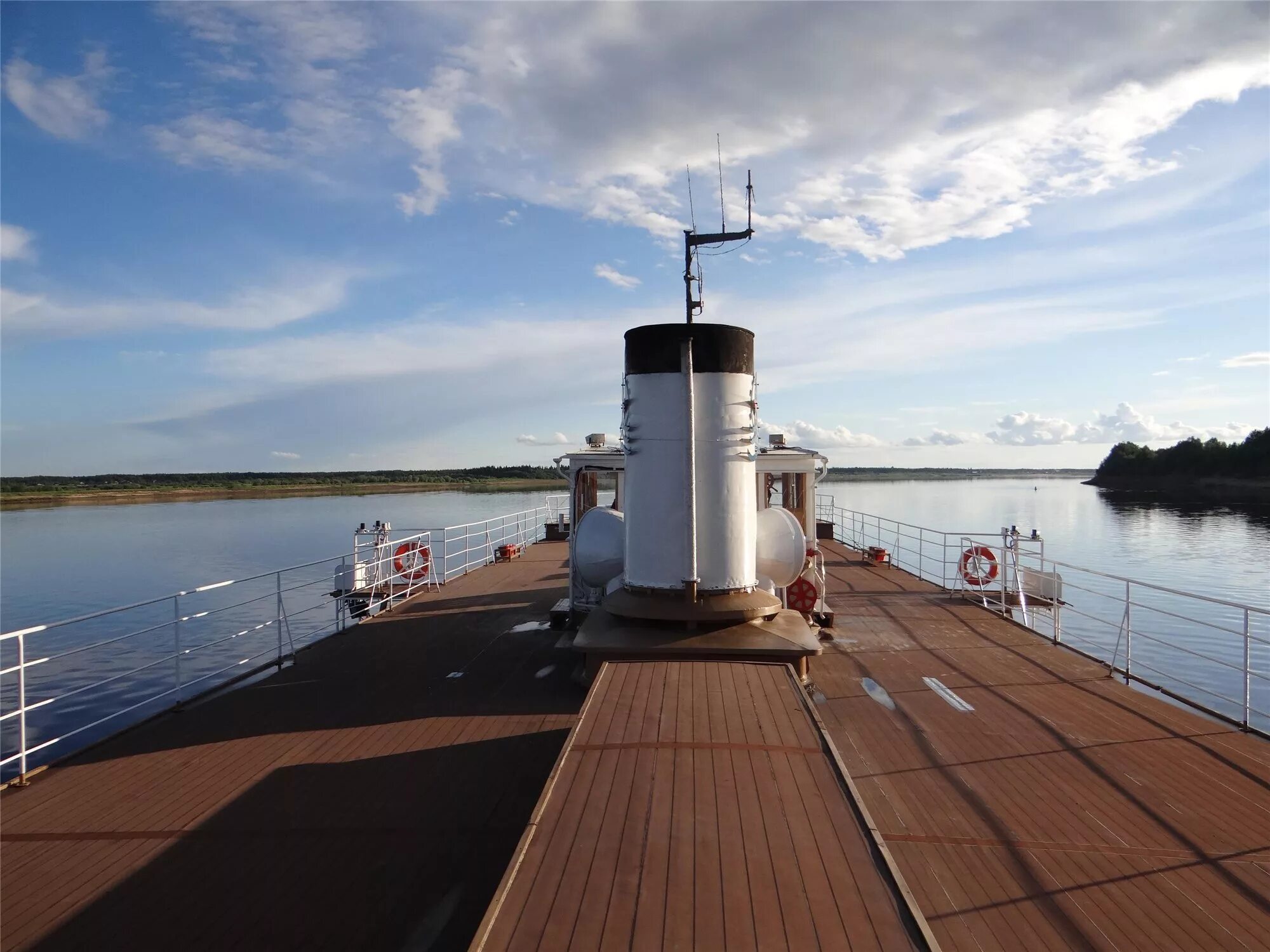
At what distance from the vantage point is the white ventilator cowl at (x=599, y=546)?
7578 mm

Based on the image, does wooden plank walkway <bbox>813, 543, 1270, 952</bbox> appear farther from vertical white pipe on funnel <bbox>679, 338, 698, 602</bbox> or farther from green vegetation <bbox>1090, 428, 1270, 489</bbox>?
green vegetation <bbox>1090, 428, 1270, 489</bbox>

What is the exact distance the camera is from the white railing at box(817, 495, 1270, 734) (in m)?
6.99

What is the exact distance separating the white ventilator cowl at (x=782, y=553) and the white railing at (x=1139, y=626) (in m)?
2.56

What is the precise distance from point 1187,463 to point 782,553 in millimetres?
89992

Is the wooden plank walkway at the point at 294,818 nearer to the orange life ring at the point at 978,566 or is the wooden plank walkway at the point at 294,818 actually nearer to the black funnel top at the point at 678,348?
the black funnel top at the point at 678,348

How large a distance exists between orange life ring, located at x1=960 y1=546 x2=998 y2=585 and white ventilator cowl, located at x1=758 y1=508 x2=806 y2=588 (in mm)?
4693

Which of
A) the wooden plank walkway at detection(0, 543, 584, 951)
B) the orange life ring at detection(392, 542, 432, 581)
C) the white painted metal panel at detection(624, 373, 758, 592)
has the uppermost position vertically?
the white painted metal panel at detection(624, 373, 758, 592)

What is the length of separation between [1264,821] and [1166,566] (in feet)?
84.8

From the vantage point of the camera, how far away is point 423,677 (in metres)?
7.09

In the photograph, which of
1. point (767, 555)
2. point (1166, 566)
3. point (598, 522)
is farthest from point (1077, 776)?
point (1166, 566)

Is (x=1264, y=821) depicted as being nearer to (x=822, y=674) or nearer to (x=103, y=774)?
(x=822, y=674)

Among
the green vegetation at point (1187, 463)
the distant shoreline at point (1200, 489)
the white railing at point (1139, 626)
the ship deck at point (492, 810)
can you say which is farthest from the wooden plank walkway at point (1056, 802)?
the green vegetation at point (1187, 463)

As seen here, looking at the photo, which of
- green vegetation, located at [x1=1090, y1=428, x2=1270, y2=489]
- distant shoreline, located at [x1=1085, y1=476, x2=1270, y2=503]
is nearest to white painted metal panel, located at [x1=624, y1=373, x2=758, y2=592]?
distant shoreline, located at [x1=1085, y1=476, x2=1270, y2=503]

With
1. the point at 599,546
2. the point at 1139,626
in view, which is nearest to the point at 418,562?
the point at 599,546
